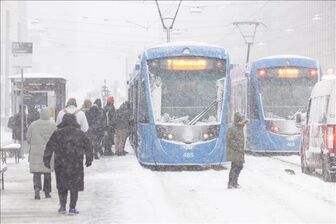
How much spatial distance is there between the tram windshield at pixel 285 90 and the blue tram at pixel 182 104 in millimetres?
4986

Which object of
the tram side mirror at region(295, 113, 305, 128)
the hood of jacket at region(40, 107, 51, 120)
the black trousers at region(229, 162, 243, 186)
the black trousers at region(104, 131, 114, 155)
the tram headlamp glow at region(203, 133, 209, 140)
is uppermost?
the hood of jacket at region(40, 107, 51, 120)

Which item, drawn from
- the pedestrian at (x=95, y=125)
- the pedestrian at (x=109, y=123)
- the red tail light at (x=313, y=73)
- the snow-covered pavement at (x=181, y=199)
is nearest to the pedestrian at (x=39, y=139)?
the snow-covered pavement at (x=181, y=199)

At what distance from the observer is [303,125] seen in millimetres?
18141

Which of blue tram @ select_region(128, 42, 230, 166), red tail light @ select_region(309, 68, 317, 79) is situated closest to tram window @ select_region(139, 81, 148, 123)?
blue tram @ select_region(128, 42, 230, 166)

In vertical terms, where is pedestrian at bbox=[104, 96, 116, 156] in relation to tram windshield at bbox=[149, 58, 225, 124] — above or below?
below

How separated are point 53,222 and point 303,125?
9.07 metres

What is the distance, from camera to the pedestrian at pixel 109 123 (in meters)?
23.2

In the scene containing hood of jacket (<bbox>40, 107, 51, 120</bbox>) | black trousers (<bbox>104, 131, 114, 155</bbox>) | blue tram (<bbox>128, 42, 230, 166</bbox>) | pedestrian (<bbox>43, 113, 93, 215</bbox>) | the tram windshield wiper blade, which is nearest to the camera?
pedestrian (<bbox>43, 113, 93, 215</bbox>)

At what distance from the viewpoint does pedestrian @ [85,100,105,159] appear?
841 inches

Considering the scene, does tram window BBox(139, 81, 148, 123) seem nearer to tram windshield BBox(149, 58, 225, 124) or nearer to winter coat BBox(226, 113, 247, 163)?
tram windshield BBox(149, 58, 225, 124)

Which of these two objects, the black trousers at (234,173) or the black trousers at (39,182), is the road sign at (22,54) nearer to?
the black trousers at (39,182)

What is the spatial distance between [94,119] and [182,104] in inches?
149

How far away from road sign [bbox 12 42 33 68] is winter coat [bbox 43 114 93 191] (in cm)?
1084

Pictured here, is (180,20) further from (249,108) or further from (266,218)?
(266,218)
